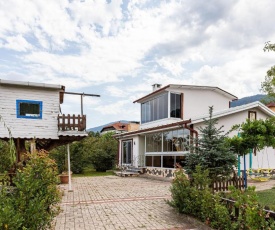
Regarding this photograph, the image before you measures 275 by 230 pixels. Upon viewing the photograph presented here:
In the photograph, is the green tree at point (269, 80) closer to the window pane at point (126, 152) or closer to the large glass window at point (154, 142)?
the large glass window at point (154, 142)

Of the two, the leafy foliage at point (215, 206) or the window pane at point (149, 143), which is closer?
the leafy foliage at point (215, 206)

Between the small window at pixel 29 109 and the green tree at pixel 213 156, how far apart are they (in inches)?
287

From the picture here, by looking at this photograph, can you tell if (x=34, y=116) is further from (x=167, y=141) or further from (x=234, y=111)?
(x=234, y=111)

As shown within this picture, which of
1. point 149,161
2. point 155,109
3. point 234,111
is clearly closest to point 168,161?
point 149,161

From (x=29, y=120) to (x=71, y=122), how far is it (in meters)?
1.88

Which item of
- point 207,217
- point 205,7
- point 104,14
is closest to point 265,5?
point 205,7

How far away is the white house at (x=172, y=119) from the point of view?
53.5ft

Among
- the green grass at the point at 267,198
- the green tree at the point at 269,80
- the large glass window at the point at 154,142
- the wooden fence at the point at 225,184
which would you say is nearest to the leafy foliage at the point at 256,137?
the green tree at the point at 269,80

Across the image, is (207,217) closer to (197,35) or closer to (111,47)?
(197,35)

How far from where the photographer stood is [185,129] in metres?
16.9

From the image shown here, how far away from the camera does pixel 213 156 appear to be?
387 inches

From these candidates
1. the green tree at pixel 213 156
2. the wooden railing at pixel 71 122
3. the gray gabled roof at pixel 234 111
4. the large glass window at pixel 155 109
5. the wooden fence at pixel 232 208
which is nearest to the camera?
the wooden fence at pixel 232 208

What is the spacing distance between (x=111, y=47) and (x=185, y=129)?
6761 millimetres

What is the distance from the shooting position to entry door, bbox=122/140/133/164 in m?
25.7
